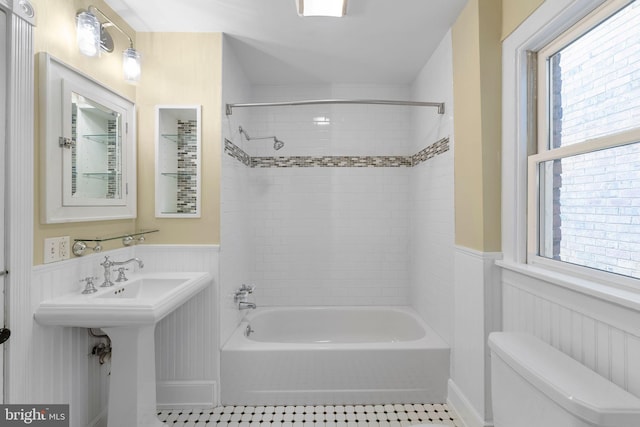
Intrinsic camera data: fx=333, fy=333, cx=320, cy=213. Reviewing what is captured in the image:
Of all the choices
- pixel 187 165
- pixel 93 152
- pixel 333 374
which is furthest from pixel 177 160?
pixel 333 374

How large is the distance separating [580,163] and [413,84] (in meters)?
1.90

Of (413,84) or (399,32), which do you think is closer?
(399,32)

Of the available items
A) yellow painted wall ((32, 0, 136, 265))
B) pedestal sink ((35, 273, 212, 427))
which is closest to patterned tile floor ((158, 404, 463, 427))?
pedestal sink ((35, 273, 212, 427))

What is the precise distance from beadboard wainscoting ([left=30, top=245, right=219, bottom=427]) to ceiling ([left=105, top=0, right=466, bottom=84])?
1423 millimetres

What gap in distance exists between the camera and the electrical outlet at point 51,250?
149 cm

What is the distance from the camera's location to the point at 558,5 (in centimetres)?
136

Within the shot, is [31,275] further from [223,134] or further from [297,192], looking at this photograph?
[297,192]

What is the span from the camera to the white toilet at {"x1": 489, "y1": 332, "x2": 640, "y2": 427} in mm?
906

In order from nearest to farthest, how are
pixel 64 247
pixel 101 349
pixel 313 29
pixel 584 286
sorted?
1. pixel 584 286
2. pixel 64 247
3. pixel 101 349
4. pixel 313 29

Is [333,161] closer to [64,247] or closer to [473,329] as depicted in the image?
[473,329]

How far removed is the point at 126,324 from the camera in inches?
58.8

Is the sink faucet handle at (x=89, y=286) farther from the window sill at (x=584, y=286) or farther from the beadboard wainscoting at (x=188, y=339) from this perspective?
the window sill at (x=584, y=286)

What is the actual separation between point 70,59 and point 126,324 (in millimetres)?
1314

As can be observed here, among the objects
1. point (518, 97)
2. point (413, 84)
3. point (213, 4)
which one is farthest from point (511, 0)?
point (213, 4)
